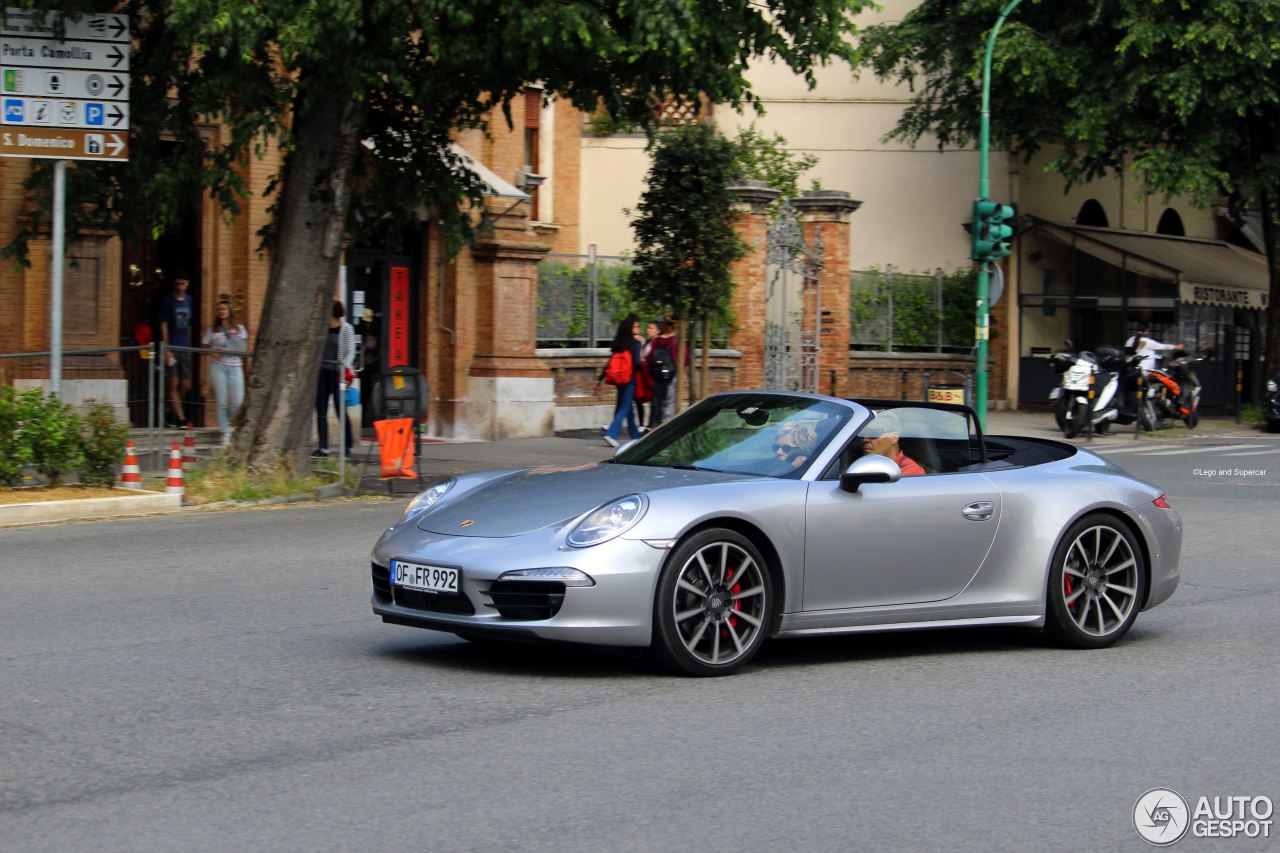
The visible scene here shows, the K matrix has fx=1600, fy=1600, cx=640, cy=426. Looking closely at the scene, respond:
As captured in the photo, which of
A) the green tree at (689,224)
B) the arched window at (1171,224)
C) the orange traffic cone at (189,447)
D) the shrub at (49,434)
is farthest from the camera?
the arched window at (1171,224)

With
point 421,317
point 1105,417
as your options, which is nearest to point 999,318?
point 1105,417

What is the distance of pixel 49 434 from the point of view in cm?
1384

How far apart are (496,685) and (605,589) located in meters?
0.67

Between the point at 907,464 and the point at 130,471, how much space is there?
8.82 metres

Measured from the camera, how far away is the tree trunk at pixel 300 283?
15664 mm

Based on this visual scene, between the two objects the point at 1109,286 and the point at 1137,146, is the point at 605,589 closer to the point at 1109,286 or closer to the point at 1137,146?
the point at 1137,146

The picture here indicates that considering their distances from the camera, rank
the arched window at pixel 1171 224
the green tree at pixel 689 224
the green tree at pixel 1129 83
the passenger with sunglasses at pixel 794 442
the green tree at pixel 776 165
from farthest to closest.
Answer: the arched window at pixel 1171 224, the green tree at pixel 776 165, the green tree at pixel 1129 83, the green tree at pixel 689 224, the passenger with sunglasses at pixel 794 442

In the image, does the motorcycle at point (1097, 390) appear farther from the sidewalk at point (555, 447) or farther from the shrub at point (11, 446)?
the shrub at point (11, 446)

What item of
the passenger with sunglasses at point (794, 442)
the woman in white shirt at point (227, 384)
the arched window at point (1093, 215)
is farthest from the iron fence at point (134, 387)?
the arched window at point (1093, 215)

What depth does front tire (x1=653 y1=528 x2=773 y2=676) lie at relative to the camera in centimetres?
696

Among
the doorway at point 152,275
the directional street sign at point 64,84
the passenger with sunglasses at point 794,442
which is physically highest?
the directional street sign at point 64,84

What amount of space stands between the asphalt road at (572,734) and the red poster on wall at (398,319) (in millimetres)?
14048

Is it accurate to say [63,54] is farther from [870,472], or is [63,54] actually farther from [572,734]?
[572,734]

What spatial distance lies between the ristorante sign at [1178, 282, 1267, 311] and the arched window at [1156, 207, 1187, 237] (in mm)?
3302
